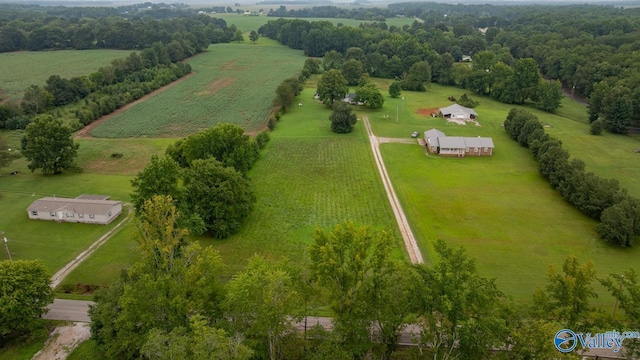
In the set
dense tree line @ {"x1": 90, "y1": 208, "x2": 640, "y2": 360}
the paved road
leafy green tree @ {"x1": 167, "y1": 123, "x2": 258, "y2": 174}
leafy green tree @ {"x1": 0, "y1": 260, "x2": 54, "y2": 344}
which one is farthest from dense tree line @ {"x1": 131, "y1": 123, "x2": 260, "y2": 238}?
dense tree line @ {"x1": 90, "y1": 208, "x2": 640, "y2": 360}

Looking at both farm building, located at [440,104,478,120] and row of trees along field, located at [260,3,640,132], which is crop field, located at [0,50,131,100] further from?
farm building, located at [440,104,478,120]

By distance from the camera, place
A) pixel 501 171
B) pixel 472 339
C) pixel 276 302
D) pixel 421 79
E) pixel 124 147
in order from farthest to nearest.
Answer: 1. pixel 421 79
2. pixel 124 147
3. pixel 501 171
4. pixel 276 302
5. pixel 472 339

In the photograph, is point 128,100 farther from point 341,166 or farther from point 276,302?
point 276,302

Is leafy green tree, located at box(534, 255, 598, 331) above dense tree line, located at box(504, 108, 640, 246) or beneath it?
above

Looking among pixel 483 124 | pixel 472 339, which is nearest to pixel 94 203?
→ pixel 472 339

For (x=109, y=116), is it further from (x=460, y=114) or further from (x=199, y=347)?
(x=199, y=347)
